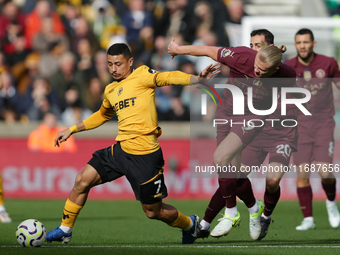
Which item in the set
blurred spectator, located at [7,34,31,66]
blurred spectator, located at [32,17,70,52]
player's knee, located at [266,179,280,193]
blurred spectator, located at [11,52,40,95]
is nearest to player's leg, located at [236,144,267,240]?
player's knee, located at [266,179,280,193]

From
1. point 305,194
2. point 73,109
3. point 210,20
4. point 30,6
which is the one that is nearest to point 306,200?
point 305,194

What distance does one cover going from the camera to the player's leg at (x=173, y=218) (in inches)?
231

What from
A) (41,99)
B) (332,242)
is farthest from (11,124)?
(332,242)

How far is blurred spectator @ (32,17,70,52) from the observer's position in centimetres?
1411

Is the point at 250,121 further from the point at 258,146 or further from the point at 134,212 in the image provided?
the point at 134,212

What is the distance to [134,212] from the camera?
10.0m

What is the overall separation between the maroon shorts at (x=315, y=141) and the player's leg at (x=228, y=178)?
2.01 m

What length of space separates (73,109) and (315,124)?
21.2ft

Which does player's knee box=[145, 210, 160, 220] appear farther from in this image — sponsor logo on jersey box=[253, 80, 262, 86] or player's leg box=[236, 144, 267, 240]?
sponsor logo on jersey box=[253, 80, 262, 86]

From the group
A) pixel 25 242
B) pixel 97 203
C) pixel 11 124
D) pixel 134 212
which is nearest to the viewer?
pixel 25 242

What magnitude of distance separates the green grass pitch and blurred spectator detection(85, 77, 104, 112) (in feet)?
10.1

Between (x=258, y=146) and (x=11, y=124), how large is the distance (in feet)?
25.2

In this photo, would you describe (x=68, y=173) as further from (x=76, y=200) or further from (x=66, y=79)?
(x=76, y=200)

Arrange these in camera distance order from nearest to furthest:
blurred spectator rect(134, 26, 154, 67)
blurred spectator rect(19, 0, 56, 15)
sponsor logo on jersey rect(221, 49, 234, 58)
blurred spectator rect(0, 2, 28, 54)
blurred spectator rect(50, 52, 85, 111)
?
sponsor logo on jersey rect(221, 49, 234, 58) → blurred spectator rect(50, 52, 85, 111) → blurred spectator rect(134, 26, 154, 67) → blurred spectator rect(0, 2, 28, 54) → blurred spectator rect(19, 0, 56, 15)
